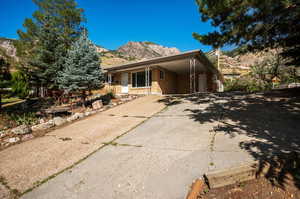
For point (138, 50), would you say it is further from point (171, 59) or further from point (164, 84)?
point (171, 59)

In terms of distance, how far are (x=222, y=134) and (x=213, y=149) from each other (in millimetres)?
969

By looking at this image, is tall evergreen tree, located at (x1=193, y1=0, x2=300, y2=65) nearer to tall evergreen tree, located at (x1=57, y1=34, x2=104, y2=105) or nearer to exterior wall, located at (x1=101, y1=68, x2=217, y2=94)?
exterior wall, located at (x1=101, y1=68, x2=217, y2=94)

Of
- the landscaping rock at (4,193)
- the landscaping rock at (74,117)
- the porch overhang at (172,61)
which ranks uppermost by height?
the porch overhang at (172,61)

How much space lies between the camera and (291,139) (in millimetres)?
3336

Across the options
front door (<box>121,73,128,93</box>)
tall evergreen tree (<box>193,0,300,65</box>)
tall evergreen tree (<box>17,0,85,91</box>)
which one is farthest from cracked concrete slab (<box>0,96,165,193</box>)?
tall evergreen tree (<box>17,0,85,91</box>)

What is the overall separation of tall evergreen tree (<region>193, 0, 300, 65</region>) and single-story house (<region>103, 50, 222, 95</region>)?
3.05 meters

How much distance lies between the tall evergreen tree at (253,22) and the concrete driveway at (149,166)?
14.1ft

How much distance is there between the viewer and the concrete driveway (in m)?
2.30

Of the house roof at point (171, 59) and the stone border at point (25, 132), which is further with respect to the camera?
the house roof at point (171, 59)

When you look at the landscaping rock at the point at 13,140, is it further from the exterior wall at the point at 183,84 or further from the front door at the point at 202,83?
the front door at the point at 202,83

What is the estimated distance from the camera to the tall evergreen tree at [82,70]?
8.73m

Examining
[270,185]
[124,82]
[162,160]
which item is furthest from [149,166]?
[124,82]

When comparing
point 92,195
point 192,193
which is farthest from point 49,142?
point 192,193

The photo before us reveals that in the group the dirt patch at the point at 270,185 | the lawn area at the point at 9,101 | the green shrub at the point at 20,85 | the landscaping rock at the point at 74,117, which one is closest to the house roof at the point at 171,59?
the landscaping rock at the point at 74,117
